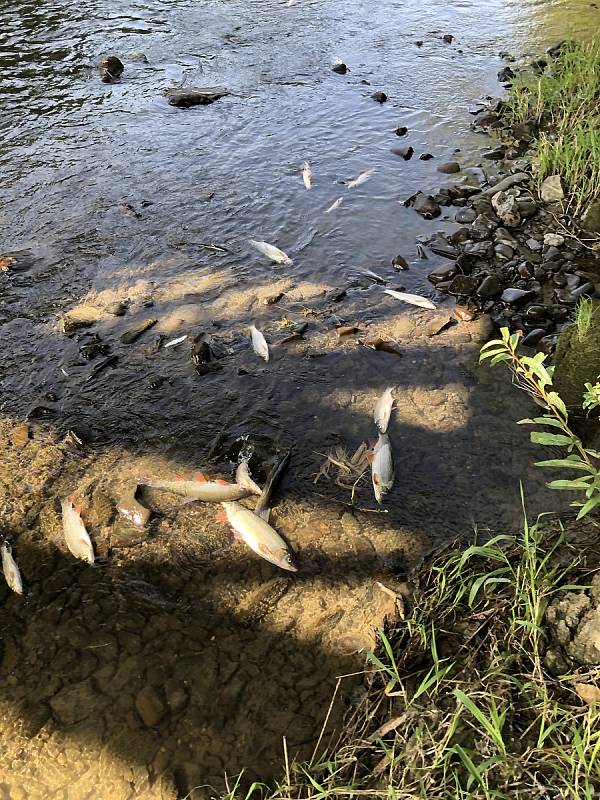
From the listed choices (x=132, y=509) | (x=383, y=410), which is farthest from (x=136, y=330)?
(x=383, y=410)

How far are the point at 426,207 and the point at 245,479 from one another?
15.1 feet

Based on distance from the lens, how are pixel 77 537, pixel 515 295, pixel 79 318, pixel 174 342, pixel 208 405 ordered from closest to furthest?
pixel 77 537 < pixel 208 405 < pixel 174 342 < pixel 79 318 < pixel 515 295

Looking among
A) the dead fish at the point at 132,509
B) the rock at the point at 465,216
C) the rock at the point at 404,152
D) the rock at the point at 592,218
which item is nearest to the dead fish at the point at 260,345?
the dead fish at the point at 132,509

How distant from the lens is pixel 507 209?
22.2 ft

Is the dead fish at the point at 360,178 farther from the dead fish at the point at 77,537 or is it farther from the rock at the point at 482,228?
the dead fish at the point at 77,537

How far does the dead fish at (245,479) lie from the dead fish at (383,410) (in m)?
1.10

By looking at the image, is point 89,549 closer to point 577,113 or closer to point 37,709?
point 37,709

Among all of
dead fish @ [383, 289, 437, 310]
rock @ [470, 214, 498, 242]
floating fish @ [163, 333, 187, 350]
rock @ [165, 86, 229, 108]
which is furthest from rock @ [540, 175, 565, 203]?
rock @ [165, 86, 229, 108]

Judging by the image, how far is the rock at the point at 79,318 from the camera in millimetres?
5426

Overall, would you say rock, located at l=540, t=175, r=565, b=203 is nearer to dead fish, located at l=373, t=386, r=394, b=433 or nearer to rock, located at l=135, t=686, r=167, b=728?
dead fish, located at l=373, t=386, r=394, b=433

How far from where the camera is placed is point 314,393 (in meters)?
4.94

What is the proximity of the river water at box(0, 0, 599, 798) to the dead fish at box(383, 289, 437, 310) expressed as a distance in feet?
0.51

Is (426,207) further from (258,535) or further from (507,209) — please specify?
(258,535)

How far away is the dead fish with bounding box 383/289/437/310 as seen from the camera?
571cm
